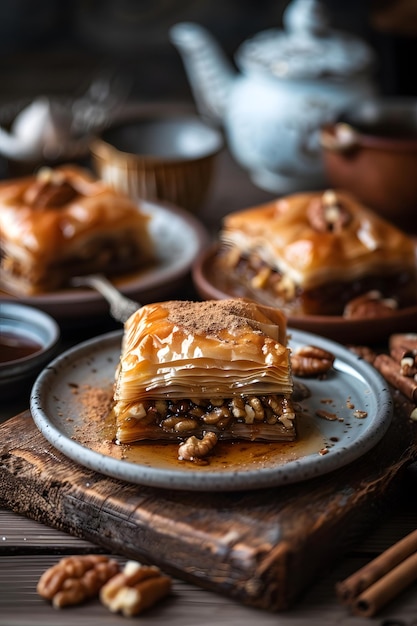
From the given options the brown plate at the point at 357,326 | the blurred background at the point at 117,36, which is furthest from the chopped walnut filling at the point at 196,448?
the blurred background at the point at 117,36

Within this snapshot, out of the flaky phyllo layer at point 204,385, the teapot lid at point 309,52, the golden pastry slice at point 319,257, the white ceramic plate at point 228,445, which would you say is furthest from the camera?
the teapot lid at point 309,52

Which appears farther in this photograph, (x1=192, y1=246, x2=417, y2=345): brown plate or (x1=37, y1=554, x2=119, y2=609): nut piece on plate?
(x1=192, y1=246, x2=417, y2=345): brown plate

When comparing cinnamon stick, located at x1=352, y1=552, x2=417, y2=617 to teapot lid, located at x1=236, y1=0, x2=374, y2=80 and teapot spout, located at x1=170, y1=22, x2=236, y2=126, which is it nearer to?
teapot lid, located at x1=236, y1=0, x2=374, y2=80

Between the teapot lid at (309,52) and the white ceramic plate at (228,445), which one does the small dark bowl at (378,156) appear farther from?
the white ceramic plate at (228,445)

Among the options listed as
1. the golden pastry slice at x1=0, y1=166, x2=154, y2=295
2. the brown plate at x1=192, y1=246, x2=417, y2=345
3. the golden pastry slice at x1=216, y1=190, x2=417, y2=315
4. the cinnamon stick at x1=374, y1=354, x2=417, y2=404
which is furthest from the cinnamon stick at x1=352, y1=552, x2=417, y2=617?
the golden pastry slice at x1=0, y1=166, x2=154, y2=295

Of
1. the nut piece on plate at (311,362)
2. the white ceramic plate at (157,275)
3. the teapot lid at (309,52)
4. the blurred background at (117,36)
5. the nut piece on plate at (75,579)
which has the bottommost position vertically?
the blurred background at (117,36)

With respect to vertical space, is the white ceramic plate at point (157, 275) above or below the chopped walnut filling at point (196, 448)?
below

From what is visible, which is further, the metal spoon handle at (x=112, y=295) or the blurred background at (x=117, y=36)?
the blurred background at (x=117, y=36)

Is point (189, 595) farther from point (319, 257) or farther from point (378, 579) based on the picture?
point (319, 257)
